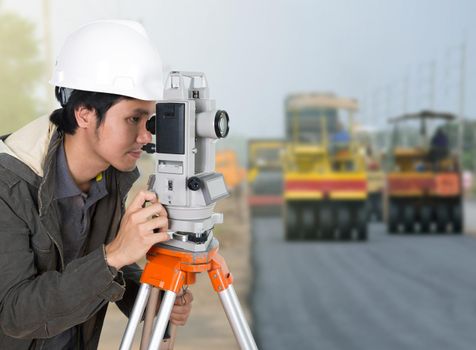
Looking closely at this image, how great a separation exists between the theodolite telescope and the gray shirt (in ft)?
0.62

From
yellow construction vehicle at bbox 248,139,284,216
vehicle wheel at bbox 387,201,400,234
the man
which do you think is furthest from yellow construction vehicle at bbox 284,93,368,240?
the man

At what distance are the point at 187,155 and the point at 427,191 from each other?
6.30 metres

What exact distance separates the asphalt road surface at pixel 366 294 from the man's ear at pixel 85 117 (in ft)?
7.53

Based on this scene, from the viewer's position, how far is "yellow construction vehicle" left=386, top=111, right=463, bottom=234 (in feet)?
23.0

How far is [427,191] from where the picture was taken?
23.0ft

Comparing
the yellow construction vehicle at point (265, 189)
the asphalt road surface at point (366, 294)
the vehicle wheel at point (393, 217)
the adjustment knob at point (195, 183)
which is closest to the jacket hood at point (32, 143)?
the adjustment knob at point (195, 183)

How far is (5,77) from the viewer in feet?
29.9

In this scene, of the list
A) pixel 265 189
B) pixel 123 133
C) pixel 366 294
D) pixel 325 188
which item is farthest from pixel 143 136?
pixel 265 189

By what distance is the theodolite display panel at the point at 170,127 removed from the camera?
109 cm

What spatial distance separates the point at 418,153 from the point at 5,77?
5.71m

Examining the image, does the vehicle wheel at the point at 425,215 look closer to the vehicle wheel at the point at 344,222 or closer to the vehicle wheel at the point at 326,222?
the vehicle wheel at the point at 344,222

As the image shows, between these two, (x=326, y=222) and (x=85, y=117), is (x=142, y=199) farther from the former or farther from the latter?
(x=326, y=222)

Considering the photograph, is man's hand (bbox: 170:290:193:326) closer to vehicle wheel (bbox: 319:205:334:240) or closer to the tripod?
the tripod

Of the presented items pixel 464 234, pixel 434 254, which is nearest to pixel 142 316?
pixel 434 254
